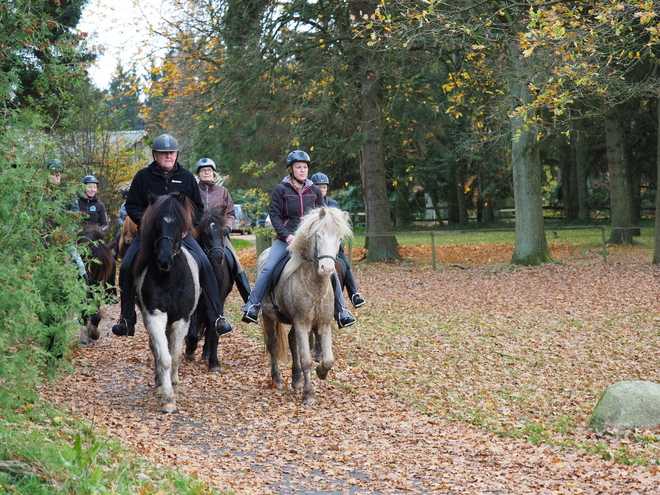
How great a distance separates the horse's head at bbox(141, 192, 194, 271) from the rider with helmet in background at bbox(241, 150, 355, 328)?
1354 mm

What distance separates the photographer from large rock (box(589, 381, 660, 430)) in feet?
24.0

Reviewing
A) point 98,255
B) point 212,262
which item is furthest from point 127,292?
point 98,255

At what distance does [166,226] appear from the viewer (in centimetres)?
755

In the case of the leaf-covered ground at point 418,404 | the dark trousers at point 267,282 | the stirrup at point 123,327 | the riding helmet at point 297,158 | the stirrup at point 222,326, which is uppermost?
the riding helmet at point 297,158

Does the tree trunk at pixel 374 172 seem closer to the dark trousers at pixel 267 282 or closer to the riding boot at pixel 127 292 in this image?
the dark trousers at pixel 267 282

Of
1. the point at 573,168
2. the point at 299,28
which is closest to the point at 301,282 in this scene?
the point at 299,28

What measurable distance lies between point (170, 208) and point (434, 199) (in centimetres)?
3297

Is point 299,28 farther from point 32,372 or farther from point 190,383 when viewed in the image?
point 32,372

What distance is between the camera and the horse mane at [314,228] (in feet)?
25.9

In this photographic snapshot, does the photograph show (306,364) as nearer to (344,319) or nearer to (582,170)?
(344,319)

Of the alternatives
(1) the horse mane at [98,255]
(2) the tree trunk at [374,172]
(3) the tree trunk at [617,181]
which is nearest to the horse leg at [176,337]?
(1) the horse mane at [98,255]

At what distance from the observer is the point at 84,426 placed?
19.6ft

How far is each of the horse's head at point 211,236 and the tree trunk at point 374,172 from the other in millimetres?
11992

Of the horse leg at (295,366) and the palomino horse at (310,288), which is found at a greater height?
the palomino horse at (310,288)
